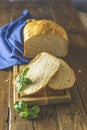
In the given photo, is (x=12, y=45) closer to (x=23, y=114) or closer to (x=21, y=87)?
(x=21, y=87)

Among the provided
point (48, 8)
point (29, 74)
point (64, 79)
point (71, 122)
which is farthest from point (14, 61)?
point (48, 8)

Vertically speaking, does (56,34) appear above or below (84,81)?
above

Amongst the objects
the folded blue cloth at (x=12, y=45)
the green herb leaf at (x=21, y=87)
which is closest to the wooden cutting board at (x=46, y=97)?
the green herb leaf at (x=21, y=87)

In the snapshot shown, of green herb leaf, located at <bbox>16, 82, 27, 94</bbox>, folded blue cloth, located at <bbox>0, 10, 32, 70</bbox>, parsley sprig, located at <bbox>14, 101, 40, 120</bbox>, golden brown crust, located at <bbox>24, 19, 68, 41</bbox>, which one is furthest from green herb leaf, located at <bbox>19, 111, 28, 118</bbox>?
golden brown crust, located at <bbox>24, 19, 68, 41</bbox>

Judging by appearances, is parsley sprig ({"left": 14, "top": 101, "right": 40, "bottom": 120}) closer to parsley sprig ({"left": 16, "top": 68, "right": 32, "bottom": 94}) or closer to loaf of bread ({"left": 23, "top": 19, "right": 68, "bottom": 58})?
parsley sprig ({"left": 16, "top": 68, "right": 32, "bottom": 94})

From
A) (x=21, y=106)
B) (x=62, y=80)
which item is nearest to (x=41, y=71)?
(x=62, y=80)

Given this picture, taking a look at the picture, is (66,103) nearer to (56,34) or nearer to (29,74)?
(29,74)
